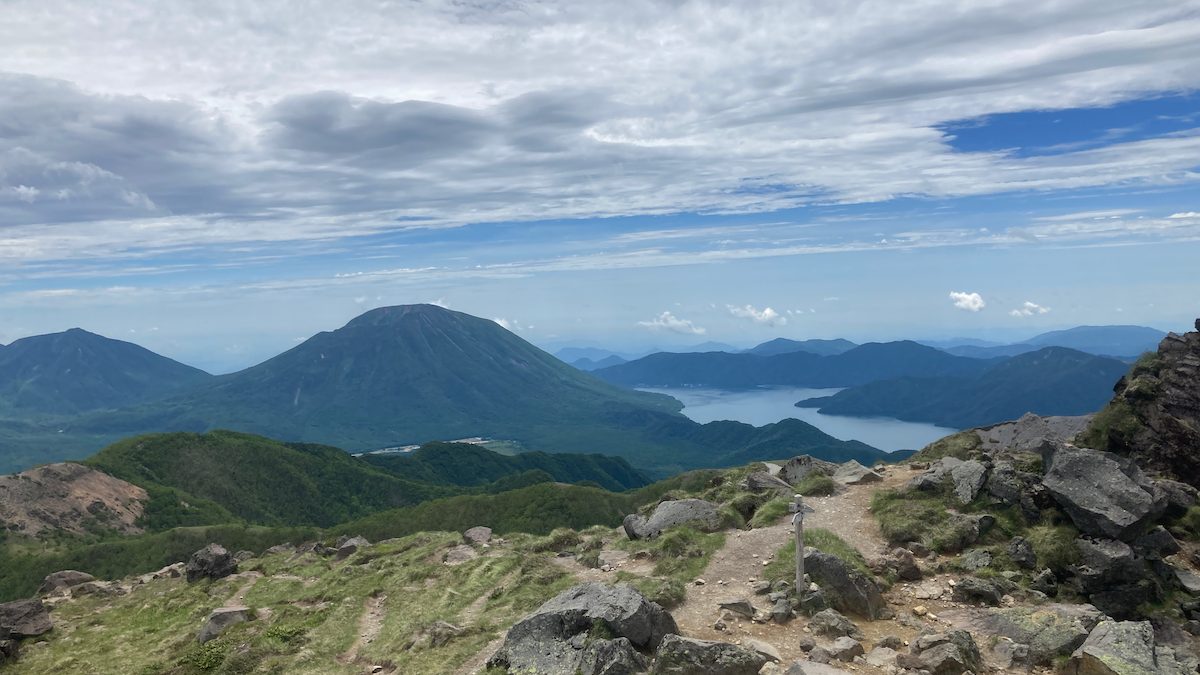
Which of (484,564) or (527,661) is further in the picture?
(484,564)

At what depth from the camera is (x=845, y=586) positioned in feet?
86.8

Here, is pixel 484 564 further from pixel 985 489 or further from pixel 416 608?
pixel 985 489

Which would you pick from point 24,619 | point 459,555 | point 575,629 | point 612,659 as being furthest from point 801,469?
point 24,619

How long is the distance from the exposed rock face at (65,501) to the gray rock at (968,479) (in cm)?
19820

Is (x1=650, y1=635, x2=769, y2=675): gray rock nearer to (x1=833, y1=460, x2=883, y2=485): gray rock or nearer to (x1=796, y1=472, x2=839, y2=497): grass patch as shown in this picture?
(x1=796, y1=472, x2=839, y2=497): grass patch

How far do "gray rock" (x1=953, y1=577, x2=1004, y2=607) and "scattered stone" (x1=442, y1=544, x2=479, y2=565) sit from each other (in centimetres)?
2797

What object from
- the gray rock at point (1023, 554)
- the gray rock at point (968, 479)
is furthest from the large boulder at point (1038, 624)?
the gray rock at point (968, 479)

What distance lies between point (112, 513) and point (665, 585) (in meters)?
204

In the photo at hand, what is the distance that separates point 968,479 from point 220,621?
41440mm

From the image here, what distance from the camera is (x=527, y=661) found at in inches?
852

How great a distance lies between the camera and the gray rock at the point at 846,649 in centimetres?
2162

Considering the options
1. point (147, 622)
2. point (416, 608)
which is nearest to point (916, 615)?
point (416, 608)

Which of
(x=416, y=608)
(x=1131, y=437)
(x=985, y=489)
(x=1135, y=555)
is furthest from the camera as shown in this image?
(x=1131, y=437)

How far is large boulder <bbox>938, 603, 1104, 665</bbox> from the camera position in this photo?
22281 mm
